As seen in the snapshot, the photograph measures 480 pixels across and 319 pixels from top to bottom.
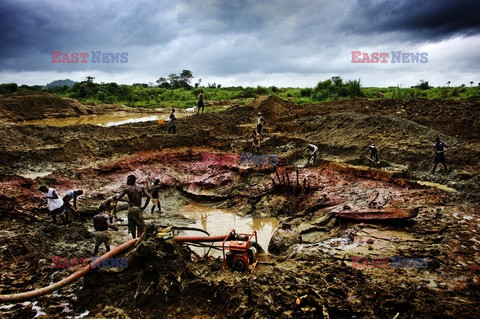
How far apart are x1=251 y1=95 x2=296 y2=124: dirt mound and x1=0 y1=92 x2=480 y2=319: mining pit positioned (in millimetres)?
3856

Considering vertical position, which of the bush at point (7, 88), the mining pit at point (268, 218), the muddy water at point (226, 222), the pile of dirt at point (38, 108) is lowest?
the muddy water at point (226, 222)

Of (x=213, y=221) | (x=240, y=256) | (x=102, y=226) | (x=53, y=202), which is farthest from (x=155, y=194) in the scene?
(x=240, y=256)

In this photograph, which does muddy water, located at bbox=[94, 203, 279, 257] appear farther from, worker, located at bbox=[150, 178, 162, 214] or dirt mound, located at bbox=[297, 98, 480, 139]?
dirt mound, located at bbox=[297, 98, 480, 139]

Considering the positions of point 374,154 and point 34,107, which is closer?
point 374,154

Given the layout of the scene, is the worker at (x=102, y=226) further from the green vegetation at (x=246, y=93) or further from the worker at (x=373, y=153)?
the green vegetation at (x=246, y=93)

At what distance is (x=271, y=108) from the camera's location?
85.3 ft

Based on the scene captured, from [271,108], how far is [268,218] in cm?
1743

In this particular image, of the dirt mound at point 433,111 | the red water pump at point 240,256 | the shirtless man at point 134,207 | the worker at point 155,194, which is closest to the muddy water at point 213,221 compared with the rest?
the worker at point 155,194

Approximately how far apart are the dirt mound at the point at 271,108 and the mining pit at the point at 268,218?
3.86 m

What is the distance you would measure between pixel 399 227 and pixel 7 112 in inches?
1409

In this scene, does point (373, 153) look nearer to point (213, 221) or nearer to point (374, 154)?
point (374, 154)

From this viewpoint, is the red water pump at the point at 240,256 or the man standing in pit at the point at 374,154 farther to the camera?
the man standing in pit at the point at 374,154

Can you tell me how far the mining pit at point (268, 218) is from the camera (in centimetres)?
463

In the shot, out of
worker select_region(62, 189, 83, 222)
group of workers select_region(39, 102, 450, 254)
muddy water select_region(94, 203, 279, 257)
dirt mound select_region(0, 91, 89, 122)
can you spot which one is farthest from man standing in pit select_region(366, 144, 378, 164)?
dirt mound select_region(0, 91, 89, 122)
